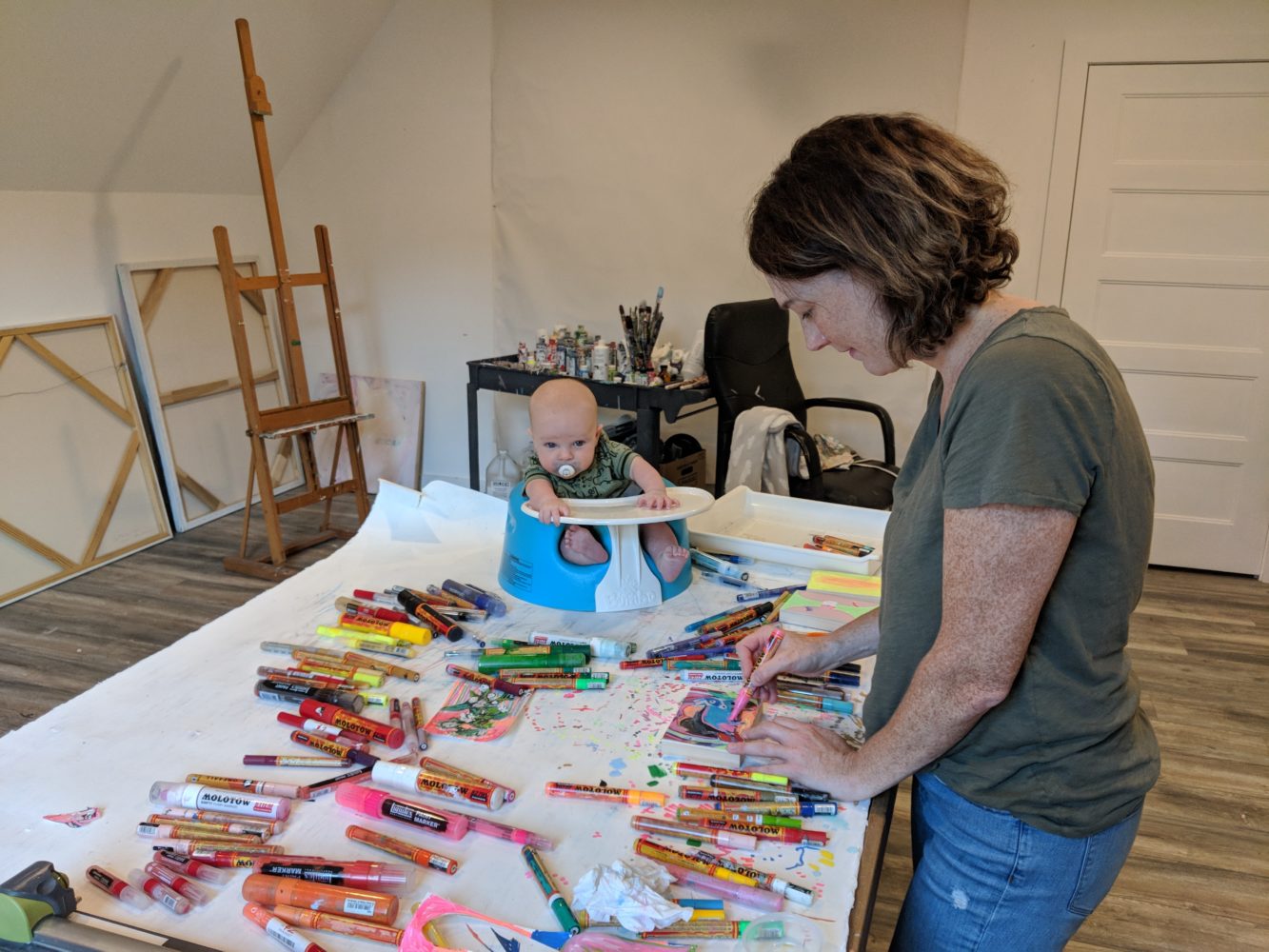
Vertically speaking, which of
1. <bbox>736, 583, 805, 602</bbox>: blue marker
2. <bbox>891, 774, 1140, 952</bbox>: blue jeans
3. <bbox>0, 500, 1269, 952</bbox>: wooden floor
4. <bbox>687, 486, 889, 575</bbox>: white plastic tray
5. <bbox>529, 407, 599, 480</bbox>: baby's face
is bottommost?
<bbox>0, 500, 1269, 952</bbox>: wooden floor

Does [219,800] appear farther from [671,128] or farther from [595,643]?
[671,128]

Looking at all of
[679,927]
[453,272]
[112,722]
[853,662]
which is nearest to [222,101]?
[453,272]

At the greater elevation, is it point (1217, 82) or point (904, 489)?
point (1217, 82)

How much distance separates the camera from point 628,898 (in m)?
0.82

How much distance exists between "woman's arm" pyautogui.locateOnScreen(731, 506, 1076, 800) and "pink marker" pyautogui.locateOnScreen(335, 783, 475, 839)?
41 centimetres

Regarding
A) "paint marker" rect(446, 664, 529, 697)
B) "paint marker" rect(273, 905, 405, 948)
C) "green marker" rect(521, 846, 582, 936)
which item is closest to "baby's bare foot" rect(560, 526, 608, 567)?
"paint marker" rect(446, 664, 529, 697)

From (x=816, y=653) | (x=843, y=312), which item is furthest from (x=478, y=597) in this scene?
(x=843, y=312)

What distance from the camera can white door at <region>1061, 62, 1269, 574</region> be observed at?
10.8 ft

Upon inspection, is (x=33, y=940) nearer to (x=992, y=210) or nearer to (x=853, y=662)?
(x=853, y=662)

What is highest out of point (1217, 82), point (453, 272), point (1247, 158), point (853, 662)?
point (1217, 82)

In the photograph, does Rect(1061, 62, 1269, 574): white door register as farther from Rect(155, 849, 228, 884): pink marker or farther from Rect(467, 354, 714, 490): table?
Rect(155, 849, 228, 884): pink marker

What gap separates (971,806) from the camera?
935mm

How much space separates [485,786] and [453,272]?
3.72 metres

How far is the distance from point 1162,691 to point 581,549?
223 cm
